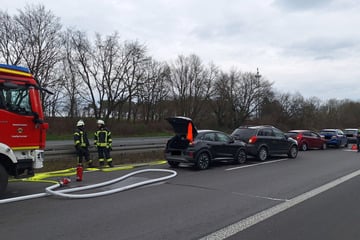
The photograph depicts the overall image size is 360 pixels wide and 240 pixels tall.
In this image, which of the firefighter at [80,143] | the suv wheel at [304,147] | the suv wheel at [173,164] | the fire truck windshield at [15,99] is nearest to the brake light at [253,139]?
the suv wheel at [173,164]

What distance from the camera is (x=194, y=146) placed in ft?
41.9

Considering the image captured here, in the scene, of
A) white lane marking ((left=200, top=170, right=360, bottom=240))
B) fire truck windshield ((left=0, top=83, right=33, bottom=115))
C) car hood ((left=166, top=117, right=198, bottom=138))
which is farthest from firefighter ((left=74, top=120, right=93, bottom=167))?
white lane marking ((left=200, top=170, right=360, bottom=240))

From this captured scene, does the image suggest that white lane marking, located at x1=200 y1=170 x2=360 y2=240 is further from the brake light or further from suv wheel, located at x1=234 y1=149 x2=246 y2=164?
the brake light

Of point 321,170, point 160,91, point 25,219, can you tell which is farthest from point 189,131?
point 160,91

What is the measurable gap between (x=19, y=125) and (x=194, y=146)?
650 centimetres

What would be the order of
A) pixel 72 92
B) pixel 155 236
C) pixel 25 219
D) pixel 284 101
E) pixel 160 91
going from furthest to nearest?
pixel 284 101 → pixel 160 91 → pixel 72 92 → pixel 25 219 → pixel 155 236

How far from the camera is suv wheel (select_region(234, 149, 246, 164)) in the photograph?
573 inches

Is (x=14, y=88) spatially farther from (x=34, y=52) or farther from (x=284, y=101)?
(x=284, y=101)

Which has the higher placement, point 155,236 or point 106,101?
point 106,101

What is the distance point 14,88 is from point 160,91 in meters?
58.0

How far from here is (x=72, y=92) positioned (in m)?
51.1

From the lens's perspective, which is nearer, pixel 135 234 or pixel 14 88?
pixel 135 234

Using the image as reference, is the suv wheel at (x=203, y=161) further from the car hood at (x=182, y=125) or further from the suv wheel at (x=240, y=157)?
the suv wheel at (x=240, y=157)

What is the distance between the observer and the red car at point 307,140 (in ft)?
78.7
